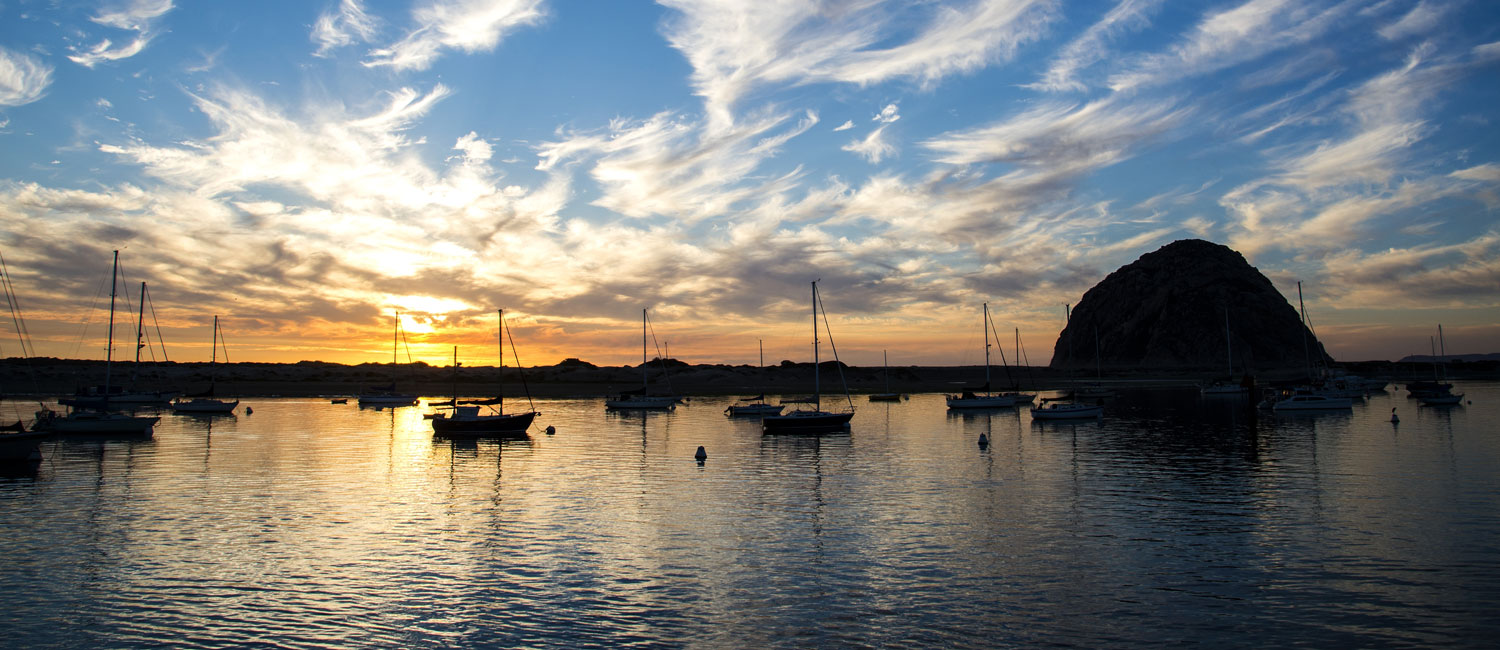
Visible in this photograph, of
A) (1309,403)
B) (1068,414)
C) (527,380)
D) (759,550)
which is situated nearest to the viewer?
(759,550)

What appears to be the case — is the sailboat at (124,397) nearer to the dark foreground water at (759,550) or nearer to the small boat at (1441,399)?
the dark foreground water at (759,550)

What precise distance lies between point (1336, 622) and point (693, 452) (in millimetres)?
37514

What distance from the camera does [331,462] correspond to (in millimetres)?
46000

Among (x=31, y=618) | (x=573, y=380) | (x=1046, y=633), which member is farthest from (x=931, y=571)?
(x=573, y=380)

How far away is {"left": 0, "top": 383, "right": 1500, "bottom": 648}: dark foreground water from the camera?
54.9 ft

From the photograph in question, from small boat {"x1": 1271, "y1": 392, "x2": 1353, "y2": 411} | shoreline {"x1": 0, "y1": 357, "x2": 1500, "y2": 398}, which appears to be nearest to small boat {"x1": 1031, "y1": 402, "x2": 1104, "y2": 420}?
small boat {"x1": 1271, "y1": 392, "x2": 1353, "y2": 411}

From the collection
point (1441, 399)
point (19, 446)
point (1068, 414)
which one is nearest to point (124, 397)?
point (19, 446)

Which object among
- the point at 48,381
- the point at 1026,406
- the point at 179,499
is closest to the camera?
the point at 179,499

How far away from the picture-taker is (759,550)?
23.5 meters

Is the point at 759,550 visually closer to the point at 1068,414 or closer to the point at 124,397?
the point at 1068,414

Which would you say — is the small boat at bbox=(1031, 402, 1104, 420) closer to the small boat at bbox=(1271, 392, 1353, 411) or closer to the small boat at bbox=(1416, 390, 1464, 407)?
the small boat at bbox=(1271, 392, 1353, 411)

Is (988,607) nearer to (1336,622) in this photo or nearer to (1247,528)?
(1336,622)

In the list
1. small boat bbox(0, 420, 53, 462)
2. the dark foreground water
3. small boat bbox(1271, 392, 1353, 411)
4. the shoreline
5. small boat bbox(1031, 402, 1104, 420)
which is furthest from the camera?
the shoreline

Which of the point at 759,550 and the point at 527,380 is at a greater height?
the point at 527,380
